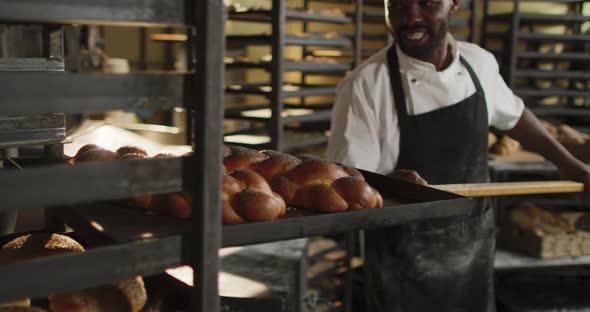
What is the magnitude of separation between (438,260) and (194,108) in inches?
70.0

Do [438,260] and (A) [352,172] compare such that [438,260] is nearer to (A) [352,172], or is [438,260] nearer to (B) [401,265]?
(B) [401,265]

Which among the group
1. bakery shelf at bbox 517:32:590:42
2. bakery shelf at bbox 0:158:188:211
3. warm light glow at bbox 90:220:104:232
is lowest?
warm light glow at bbox 90:220:104:232

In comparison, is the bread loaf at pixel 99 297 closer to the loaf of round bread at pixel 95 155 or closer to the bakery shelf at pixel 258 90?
the loaf of round bread at pixel 95 155

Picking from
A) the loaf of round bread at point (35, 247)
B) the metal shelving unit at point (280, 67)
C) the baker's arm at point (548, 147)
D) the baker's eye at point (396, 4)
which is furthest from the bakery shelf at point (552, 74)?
the loaf of round bread at point (35, 247)

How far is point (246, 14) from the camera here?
12.2 feet

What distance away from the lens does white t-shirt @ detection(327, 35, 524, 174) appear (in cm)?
237

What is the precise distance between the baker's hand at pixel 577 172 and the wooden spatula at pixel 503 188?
107 millimetres

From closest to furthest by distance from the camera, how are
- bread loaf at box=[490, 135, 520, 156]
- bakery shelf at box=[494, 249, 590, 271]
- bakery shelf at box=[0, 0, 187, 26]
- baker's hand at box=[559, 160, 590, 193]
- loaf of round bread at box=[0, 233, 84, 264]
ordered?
bakery shelf at box=[0, 0, 187, 26] < loaf of round bread at box=[0, 233, 84, 264] < baker's hand at box=[559, 160, 590, 193] < bakery shelf at box=[494, 249, 590, 271] < bread loaf at box=[490, 135, 520, 156]

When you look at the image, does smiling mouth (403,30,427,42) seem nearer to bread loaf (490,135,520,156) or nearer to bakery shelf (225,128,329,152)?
bakery shelf (225,128,329,152)

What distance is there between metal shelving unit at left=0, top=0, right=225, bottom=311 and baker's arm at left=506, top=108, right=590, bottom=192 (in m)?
1.75

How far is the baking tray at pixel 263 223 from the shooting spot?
3.31 feet

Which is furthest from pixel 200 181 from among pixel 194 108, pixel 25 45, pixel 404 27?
pixel 25 45

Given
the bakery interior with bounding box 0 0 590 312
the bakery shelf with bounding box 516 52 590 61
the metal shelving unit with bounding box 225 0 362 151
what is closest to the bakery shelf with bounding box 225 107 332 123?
the metal shelving unit with bounding box 225 0 362 151

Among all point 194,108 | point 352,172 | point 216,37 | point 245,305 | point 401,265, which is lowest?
point 401,265
